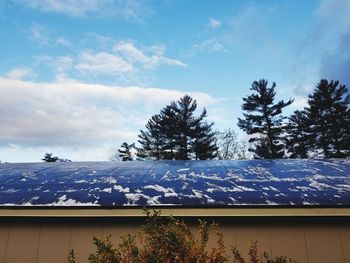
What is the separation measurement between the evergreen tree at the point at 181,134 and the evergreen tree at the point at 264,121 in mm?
4143

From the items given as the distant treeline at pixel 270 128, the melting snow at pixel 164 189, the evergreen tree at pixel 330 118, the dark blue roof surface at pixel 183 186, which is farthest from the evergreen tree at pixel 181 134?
the melting snow at pixel 164 189

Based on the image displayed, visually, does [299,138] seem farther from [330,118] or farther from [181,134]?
[181,134]

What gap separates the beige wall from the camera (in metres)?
4.86

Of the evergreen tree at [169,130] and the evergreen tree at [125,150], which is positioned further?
the evergreen tree at [125,150]

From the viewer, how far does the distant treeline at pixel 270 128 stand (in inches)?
1074

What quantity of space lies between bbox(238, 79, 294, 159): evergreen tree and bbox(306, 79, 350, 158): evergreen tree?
277 cm

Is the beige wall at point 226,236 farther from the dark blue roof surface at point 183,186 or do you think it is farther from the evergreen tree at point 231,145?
the evergreen tree at point 231,145

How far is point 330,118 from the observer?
1091 inches

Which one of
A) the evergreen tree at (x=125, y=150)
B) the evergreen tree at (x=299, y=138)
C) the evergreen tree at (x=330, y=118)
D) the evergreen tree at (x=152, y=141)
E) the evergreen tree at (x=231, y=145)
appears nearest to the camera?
the evergreen tree at (x=330, y=118)

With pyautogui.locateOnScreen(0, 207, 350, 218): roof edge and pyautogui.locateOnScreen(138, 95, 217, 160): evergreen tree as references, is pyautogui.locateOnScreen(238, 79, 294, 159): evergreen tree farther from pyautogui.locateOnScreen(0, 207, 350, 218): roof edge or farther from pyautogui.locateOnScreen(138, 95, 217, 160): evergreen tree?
pyautogui.locateOnScreen(0, 207, 350, 218): roof edge

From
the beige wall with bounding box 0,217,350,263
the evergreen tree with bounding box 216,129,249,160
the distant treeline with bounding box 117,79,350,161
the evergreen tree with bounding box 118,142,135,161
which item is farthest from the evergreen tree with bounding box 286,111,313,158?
the beige wall with bounding box 0,217,350,263

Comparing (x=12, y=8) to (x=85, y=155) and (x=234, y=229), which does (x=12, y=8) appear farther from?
(x=85, y=155)

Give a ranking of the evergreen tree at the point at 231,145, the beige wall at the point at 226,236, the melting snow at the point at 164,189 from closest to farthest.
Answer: the beige wall at the point at 226,236
the melting snow at the point at 164,189
the evergreen tree at the point at 231,145

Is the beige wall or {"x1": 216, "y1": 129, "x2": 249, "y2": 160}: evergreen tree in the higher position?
{"x1": 216, "y1": 129, "x2": 249, "y2": 160}: evergreen tree
